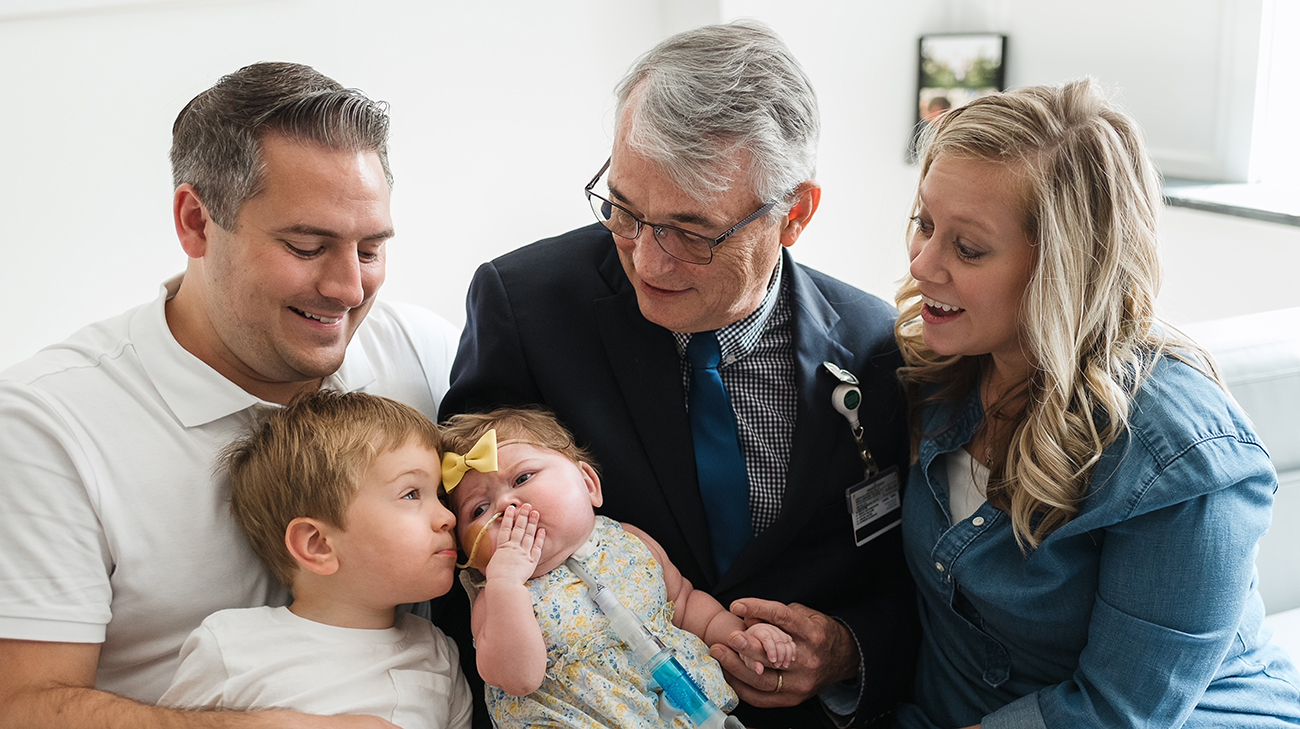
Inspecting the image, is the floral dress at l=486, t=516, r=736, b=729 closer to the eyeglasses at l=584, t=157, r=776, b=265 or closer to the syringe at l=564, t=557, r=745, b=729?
the syringe at l=564, t=557, r=745, b=729

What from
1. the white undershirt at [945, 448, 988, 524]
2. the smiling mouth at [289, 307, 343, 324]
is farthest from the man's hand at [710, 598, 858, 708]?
the smiling mouth at [289, 307, 343, 324]

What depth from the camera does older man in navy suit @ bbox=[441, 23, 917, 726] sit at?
1.81 metres

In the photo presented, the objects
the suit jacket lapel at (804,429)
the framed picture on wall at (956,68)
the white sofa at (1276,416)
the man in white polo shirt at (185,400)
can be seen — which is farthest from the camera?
the framed picture on wall at (956,68)

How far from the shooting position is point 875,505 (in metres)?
1.97

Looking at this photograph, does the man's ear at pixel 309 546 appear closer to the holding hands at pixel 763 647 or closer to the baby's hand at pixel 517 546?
the baby's hand at pixel 517 546

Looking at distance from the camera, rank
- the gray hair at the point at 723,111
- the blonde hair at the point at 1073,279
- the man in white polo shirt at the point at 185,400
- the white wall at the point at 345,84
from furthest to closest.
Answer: the white wall at the point at 345,84 < the gray hair at the point at 723,111 < the blonde hair at the point at 1073,279 < the man in white polo shirt at the point at 185,400

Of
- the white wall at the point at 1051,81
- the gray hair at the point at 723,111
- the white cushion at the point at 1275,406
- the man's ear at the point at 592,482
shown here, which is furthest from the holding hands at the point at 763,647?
the white wall at the point at 1051,81

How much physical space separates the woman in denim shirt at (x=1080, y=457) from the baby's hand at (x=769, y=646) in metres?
0.31

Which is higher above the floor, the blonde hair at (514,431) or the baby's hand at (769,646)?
the blonde hair at (514,431)

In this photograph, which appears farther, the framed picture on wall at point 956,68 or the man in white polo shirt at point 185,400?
the framed picture on wall at point 956,68

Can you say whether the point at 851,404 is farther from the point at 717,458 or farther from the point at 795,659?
the point at 795,659

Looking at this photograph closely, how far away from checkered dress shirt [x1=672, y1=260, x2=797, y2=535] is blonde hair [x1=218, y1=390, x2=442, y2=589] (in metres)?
0.60

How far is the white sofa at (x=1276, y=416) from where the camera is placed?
89.6 inches

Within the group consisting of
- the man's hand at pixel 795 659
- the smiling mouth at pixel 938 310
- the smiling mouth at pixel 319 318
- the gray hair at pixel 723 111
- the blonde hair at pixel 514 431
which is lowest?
the man's hand at pixel 795 659
